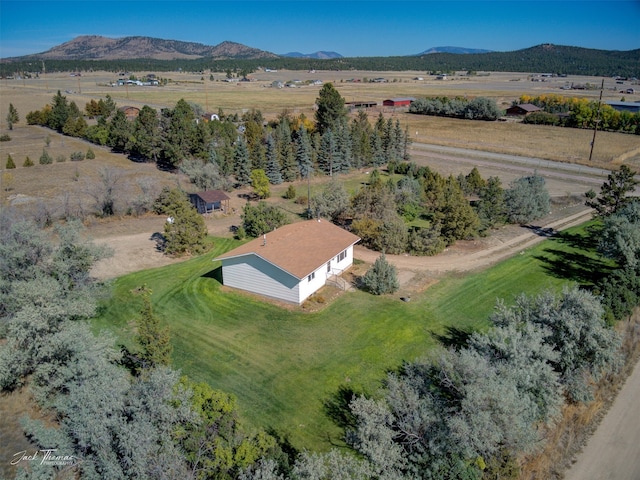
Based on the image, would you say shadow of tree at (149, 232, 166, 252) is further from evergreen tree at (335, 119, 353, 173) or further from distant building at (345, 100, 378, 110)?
distant building at (345, 100, 378, 110)

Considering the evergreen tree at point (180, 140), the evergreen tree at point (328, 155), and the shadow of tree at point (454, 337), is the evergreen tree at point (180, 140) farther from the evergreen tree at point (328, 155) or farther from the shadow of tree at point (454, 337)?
the shadow of tree at point (454, 337)

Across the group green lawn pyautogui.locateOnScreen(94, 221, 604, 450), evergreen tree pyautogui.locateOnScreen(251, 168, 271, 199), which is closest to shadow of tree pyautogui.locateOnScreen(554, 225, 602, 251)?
green lawn pyautogui.locateOnScreen(94, 221, 604, 450)

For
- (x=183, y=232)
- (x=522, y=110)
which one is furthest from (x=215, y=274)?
(x=522, y=110)

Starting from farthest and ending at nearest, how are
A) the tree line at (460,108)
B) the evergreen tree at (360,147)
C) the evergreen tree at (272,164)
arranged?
the tree line at (460,108) → the evergreen tree at (360,147) → the evergreen tree at (272,164)

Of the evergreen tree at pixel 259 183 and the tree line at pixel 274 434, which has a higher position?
the evergreen tree at pixel 259 183

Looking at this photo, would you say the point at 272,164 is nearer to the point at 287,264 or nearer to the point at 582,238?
the point at 287,264

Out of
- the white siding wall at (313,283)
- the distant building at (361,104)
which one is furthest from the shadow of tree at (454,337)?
the distant building at (361,104)
